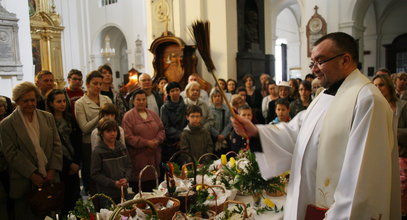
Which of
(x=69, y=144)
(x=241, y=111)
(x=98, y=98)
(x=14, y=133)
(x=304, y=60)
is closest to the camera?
(x=14, y=133)

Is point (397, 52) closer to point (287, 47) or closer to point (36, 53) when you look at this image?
point (287, 47)

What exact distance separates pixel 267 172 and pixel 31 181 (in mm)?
2300

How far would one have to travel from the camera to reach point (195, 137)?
4316 mm

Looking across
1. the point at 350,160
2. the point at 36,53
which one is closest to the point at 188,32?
the point at 350,160

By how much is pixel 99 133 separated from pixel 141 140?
660 millimetres

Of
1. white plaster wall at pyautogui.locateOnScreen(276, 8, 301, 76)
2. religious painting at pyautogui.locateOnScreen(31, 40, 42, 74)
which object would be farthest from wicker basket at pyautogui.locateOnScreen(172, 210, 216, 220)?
white plaster wall at pyautogui.locateOnScreen(276, 8, 301, 76)

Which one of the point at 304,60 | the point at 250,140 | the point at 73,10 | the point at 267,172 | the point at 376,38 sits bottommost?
the point at 267,172

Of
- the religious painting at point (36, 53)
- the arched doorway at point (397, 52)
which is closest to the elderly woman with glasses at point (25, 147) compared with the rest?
the religious painting at point (36, 53)

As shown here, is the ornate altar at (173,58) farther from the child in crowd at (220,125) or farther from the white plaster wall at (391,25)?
the white plaster wall at (391,25)

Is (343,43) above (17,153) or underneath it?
above

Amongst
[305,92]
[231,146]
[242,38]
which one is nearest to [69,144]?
[231,146]

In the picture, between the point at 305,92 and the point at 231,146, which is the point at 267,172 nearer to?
the point at 231,146

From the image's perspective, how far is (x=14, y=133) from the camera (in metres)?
3.21

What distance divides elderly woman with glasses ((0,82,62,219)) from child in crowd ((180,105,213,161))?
160cm
